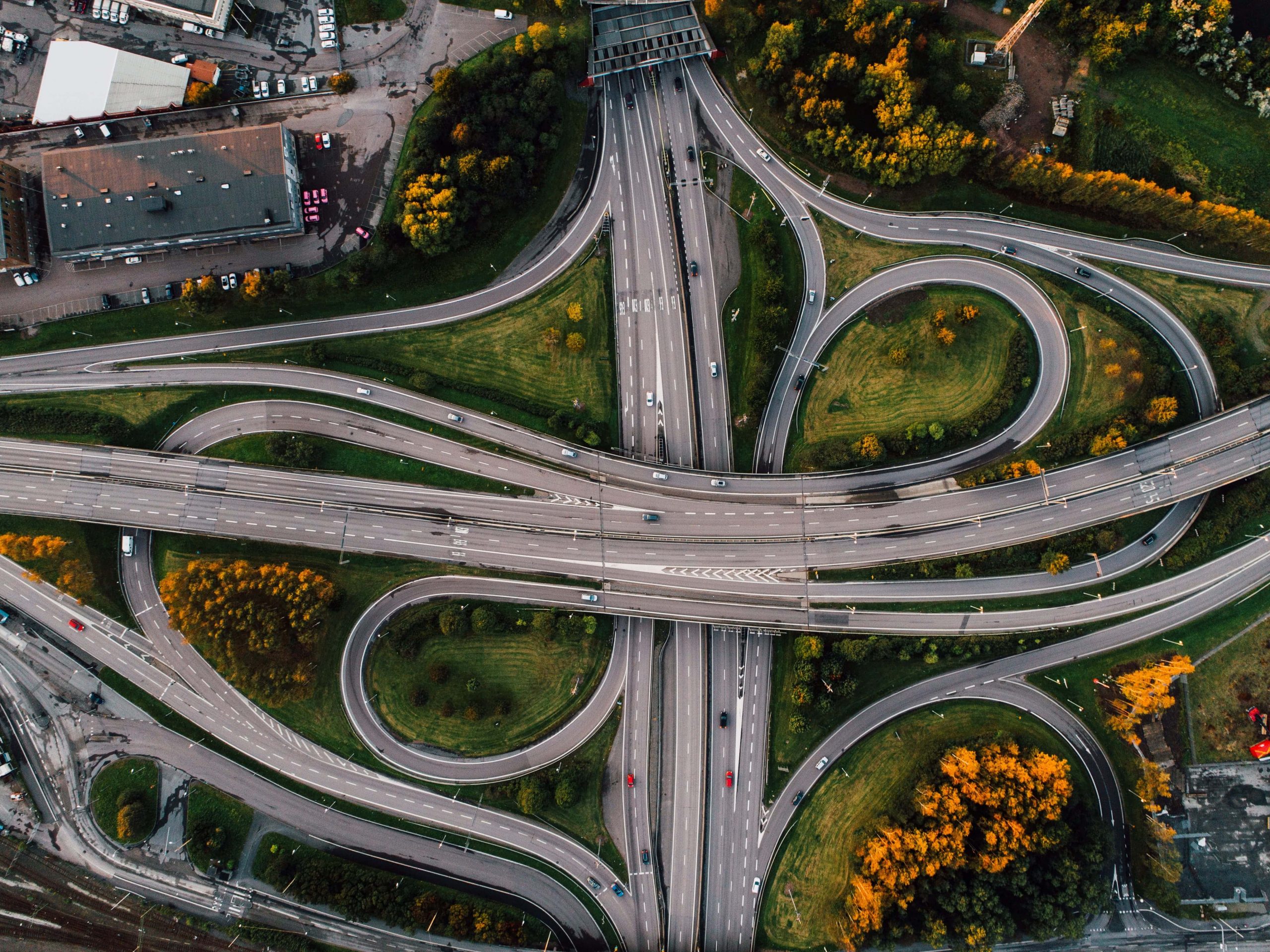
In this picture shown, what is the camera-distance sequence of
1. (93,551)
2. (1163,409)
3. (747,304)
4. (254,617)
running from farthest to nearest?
(747,304)
(93,551)
(1163,409)
(254,617)

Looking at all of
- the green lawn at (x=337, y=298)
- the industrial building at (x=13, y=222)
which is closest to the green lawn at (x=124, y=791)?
the green lawn at (x=337, y=298)

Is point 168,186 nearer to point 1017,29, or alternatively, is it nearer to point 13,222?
point 13,222

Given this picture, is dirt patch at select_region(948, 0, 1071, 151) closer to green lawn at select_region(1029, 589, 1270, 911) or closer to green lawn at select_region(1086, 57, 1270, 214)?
green lawn at select_region(1086, 57, 1270, 214)

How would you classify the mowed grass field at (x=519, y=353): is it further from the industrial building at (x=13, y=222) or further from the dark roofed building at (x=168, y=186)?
the industrial building at (x=13, y=222)

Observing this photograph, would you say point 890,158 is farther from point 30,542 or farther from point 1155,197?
point 30,542

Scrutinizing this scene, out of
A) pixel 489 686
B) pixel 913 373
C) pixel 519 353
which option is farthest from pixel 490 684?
pixel 913 373

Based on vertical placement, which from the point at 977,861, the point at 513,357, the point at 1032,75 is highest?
the point at 1032,75
